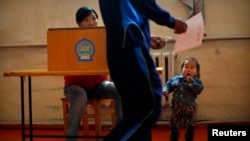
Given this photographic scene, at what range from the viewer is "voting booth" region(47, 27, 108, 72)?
5.79ft

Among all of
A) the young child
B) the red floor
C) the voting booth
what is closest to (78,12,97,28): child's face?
the voting booth

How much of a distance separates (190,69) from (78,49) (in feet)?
3.20

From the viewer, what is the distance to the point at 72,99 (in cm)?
215

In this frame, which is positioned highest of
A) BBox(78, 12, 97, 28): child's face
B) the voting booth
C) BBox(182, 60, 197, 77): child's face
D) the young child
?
BBox(78, 12, 97, 28): child's face

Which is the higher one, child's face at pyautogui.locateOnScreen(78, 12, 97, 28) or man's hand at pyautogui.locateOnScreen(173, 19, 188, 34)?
child's face at pyautogui.locateOnScreen(78, 12, 97, 28)

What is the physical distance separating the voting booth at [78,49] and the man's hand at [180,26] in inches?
→ 20.9

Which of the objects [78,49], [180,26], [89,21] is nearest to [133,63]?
[180,26]

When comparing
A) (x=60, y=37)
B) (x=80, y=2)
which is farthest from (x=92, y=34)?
(x=80, y=2)

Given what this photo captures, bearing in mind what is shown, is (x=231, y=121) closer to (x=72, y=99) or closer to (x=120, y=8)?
(x=72, y=99)

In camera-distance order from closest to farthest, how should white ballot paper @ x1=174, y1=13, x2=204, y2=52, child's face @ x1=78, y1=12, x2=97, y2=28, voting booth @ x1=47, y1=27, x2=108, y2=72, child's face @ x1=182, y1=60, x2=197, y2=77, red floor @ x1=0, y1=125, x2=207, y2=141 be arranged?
white ballot paper @ x1=174, y1=13, x2=204, y2=52, voting booth @ x1=47, y1=27, x2=108, y2=72, child's face @ x1=78, y1=12, x2=97, y2=28, child's face @ x1=182, y1=60, x2=197, y2=77, red floor @ x1=0, y1=125, x2=207, y2=141

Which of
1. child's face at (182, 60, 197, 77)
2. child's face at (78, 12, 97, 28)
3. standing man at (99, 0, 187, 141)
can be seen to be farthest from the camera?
child's face at (182, 60, 197, 77)

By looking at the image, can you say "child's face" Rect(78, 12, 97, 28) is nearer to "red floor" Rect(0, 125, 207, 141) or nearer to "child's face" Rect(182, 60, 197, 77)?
"child's face" Rect(182, 60, 197, 77)

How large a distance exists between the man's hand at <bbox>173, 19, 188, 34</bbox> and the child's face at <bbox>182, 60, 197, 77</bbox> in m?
1.12

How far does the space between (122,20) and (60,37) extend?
2.13ft
